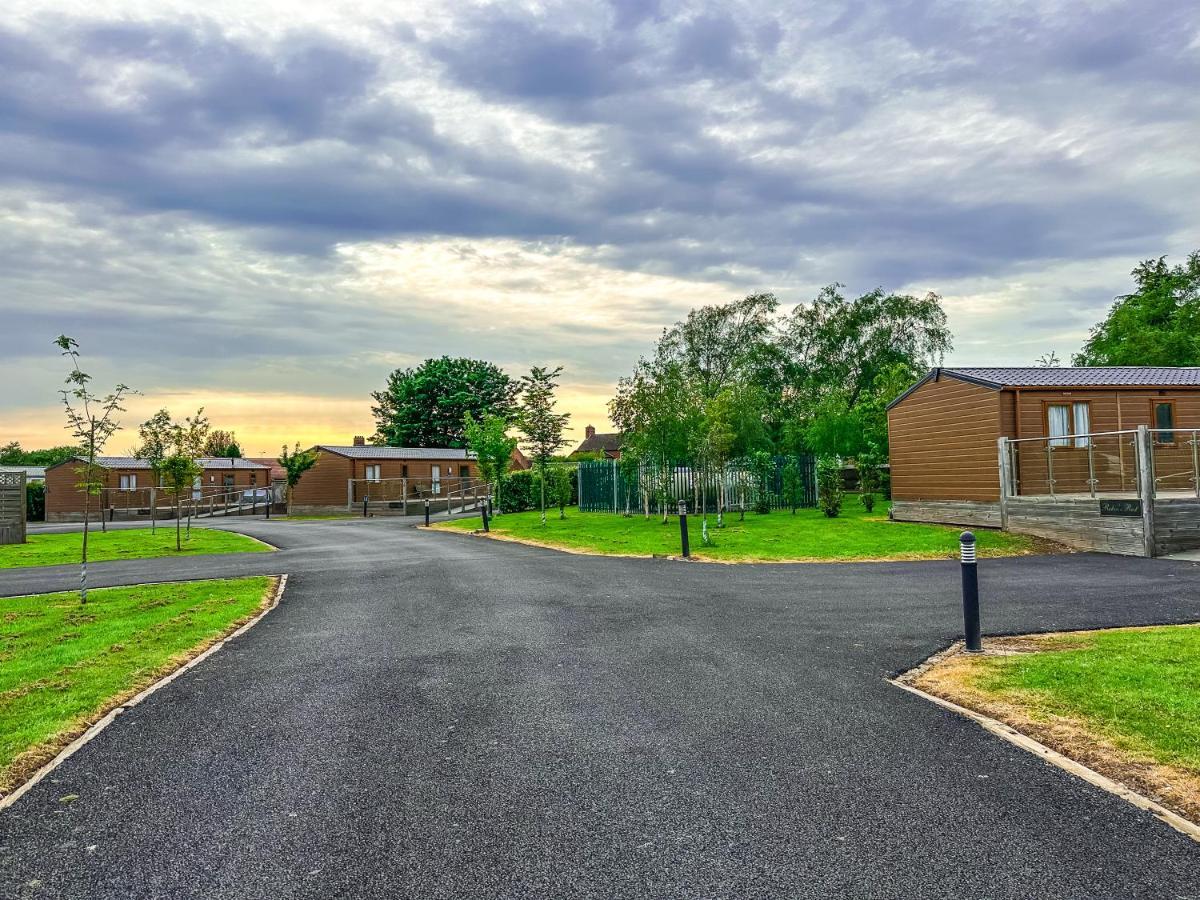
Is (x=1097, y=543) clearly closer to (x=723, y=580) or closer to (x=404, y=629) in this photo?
(x=723, y=580)

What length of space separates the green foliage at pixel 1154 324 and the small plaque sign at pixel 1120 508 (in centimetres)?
3880

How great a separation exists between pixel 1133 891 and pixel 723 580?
9.98m

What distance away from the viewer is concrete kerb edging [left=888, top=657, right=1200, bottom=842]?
385 centimetres

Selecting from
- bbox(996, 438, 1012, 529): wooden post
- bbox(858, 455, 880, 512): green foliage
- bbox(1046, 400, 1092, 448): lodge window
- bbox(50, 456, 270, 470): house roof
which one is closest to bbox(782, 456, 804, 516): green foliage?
bbox(858, 455, 880, 512): green foliage

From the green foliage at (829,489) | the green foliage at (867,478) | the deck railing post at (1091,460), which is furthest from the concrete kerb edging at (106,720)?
the green foliage at (867,478)

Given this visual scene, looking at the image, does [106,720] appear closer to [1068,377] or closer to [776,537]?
[776,537]

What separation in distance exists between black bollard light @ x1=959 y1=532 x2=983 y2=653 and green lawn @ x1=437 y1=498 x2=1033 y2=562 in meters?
8.59

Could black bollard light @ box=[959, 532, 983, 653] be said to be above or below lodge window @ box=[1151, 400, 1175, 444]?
below

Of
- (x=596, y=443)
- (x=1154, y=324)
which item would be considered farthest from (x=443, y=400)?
(x=1154, y=324)

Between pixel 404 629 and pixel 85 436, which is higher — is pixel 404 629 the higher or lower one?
the lower one

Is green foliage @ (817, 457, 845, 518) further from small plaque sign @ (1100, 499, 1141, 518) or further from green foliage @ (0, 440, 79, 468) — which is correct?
green foliage @ (0, 440, 79, 468)

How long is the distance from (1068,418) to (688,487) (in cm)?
1406

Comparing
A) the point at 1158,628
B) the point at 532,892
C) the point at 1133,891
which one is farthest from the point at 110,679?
the point at 1158,628

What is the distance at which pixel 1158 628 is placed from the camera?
8.67m
